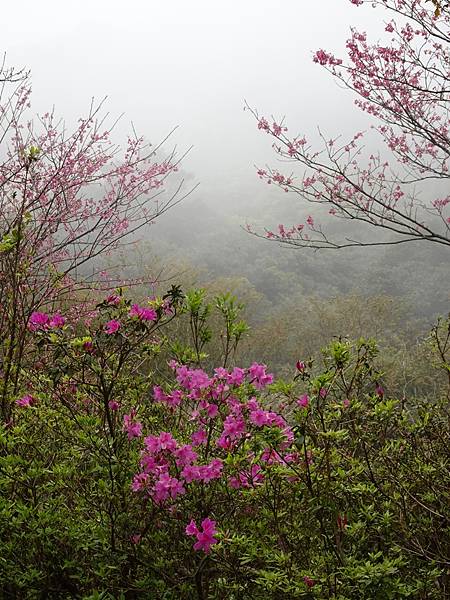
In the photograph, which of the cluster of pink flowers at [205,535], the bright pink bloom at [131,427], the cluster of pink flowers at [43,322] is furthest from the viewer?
the bright pink bloom at [131,427]

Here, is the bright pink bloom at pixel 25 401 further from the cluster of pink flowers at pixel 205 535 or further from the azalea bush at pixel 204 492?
the cluster of pink flowers at pixel 205 535

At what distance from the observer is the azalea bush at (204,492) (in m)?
1.75

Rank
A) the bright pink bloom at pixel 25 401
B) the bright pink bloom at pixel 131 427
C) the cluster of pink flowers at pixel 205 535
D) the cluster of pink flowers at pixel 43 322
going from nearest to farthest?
the cluster of pink flowers at pixel 205 535 < the cluster of pink flowers at pixel 43 322 < the bright pink bloom at pixel 131 427 < the bright pink bloom at pixel 25 401

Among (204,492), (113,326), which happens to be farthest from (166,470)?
(113,326)

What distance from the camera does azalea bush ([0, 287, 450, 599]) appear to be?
5.74ft

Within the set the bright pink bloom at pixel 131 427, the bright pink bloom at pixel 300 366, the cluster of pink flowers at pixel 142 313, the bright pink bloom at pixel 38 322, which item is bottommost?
the bright pink bloom at pixel 300 366

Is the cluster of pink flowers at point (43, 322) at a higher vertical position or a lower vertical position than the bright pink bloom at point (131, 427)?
higher

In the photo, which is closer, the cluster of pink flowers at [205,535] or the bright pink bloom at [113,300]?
the cluster of pink flowers at [205,535]

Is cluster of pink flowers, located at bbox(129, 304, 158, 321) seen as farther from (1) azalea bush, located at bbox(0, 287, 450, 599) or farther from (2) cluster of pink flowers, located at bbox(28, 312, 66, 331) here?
(2) cluster of pink flowers, located at bbox(28, 312, 66, 331)

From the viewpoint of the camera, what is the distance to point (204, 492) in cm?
194

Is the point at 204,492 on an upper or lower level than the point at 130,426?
lower

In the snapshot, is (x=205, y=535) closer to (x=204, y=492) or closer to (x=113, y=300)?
(x=204, y=492)

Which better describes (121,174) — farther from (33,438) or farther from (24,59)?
(24,59)

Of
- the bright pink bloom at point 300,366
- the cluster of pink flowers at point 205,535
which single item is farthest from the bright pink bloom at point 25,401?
the bright pink bloom at point 300,366
